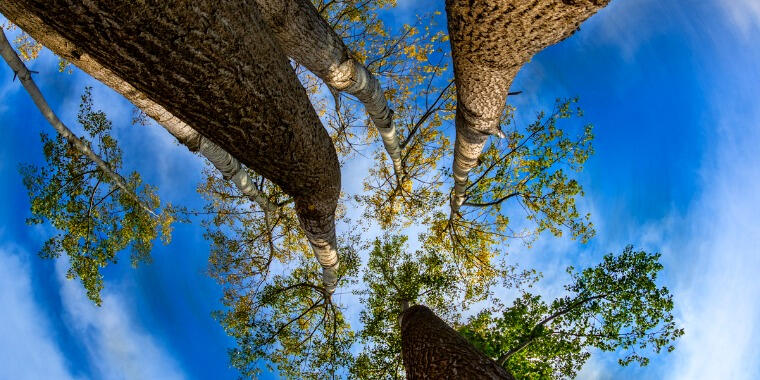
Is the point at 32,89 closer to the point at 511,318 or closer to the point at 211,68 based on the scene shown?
the point at 211,68

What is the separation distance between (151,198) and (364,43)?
7.98 m

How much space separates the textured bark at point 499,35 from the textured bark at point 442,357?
134 inches

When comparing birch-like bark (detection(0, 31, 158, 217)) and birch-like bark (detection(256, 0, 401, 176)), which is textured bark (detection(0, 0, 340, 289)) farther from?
birch-like bark (detection(0, 31, 158, 217))

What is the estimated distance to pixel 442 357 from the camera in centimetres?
464

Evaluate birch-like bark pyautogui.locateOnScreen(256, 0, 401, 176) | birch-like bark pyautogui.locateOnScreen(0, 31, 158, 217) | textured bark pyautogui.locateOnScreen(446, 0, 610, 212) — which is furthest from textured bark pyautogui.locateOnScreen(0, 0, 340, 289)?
birch-like bark pyautogui.locateOnScreen(0, 31, 158, 217)

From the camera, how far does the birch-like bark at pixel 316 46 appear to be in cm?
494

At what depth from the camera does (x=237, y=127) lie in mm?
2680

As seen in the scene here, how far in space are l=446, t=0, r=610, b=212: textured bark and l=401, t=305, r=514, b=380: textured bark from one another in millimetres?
3403

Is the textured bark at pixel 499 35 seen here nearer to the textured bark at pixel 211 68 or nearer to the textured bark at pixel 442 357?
the textured bark at pixel 211 68

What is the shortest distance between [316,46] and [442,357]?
5.00 m

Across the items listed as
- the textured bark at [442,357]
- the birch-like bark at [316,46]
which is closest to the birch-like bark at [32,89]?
the birch-like bark at [316,46]

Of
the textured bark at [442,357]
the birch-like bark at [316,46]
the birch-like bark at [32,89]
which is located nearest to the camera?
the textured bark at [442,357]

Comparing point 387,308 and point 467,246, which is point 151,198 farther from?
point 467,246

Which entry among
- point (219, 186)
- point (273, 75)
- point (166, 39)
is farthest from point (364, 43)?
point (166, 39)
